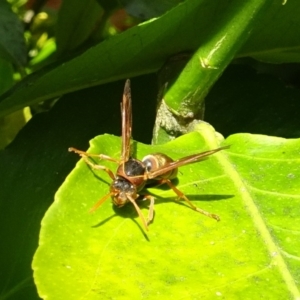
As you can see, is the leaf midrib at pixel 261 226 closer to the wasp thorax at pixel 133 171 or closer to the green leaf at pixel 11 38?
the wasp thorax at pixel 133 171

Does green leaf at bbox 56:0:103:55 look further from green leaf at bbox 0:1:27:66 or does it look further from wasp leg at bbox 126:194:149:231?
wasp leg at bbox 126:194:149:231

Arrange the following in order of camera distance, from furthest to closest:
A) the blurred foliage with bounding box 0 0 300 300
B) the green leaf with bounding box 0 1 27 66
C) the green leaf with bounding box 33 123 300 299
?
the green leaf with bounding box 0 1 27 66
the blurred foliage with bounding box 0 0 300 300
the green leaf with bounding box 33 123 300 299

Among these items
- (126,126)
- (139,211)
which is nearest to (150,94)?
(126,126)

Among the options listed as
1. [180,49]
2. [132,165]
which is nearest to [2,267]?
[132,165]

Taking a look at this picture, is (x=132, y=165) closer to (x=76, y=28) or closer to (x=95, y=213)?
(x=95, y=213)

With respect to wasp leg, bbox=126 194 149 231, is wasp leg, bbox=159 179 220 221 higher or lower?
lower

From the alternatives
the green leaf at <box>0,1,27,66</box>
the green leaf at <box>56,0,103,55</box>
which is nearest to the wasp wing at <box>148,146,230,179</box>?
the green leaf at <box>0,1,27,66</box>

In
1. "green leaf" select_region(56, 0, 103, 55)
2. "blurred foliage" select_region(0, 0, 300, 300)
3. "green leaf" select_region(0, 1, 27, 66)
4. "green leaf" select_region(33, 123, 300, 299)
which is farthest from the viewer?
"green leaf" select_region(56, 0, 103, 55)

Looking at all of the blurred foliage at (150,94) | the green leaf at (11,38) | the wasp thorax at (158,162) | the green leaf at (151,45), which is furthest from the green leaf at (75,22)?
the wasp thorax at (158,162)
